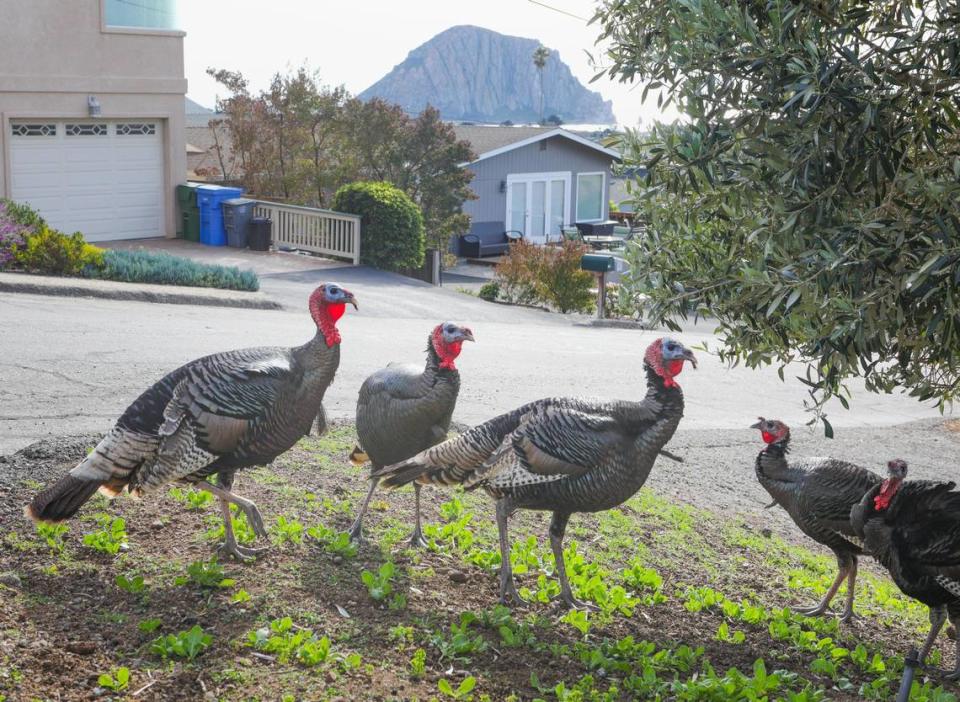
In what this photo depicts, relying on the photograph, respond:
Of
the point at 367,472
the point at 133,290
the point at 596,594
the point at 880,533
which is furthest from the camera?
the point at 133,290

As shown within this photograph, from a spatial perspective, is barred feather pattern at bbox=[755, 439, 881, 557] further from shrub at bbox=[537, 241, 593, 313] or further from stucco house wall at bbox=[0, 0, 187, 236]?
stucco house wall at bbox=[0, 0, 187, 236]

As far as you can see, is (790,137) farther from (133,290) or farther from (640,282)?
(133,290)

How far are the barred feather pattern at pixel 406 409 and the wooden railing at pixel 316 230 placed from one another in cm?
2001

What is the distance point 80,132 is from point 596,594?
23217mm

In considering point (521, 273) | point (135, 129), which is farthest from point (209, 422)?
point (135, 129)

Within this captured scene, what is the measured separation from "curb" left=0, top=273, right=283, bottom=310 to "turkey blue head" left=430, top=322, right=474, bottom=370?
1331 cm

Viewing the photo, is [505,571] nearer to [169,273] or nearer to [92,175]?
[169,273]

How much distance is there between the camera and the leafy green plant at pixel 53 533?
20.0 ft

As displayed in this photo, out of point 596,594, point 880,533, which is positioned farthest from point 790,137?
point 596,594

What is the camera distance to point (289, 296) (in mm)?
20906

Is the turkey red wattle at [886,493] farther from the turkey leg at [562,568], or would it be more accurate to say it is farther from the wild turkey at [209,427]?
the wild turkey at [209,427]

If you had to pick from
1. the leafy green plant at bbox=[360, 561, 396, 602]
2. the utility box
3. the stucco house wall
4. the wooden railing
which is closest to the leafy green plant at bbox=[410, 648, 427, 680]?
the leafy green plant at bbox=[360, 561, 396, 602]

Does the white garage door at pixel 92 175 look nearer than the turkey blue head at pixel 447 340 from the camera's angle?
No

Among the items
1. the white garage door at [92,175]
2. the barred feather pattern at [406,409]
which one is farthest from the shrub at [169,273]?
the barred feather pattern at [406,409]
